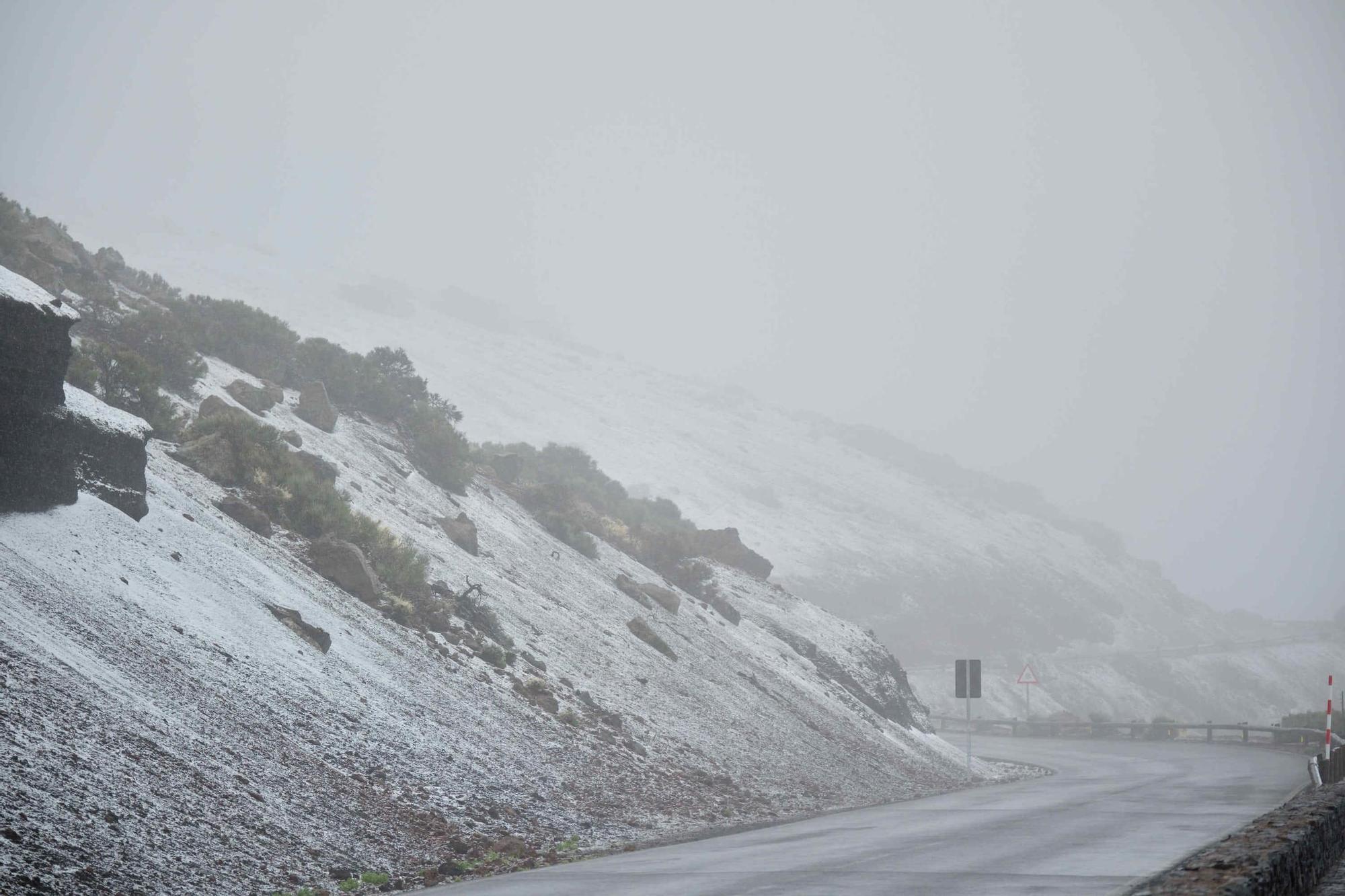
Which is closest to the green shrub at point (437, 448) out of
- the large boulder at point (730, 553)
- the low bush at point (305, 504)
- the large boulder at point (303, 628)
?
the low bush at point (305, 504)

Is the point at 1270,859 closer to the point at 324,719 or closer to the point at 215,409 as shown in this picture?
the point at 324,719

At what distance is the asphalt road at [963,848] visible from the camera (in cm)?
933

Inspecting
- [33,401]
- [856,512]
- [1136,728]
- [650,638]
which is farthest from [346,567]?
[856,512]

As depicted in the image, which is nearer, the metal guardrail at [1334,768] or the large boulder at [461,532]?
the metal guardrail at [1334,768]

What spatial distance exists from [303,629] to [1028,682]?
36.2m

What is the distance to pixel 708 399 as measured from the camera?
115 m

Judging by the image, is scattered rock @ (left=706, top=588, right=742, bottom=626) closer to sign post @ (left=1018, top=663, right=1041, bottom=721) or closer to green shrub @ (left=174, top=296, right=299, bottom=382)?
green shrub @ (left=174, top=296, right=299, bottom=382)

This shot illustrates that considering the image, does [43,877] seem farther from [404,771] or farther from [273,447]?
[273,447]

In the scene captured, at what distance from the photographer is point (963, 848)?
478 inches

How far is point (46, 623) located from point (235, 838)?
3.75 m

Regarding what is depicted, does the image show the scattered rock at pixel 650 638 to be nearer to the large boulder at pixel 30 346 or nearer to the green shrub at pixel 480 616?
the green shrub at pixel 480 616

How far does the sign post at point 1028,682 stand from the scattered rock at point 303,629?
33409 mm

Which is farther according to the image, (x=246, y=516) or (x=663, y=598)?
(x=663, y=598)

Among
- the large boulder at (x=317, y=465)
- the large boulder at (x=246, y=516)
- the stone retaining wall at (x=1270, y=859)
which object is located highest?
the stone retaining wall at (x=1270, y=859)
